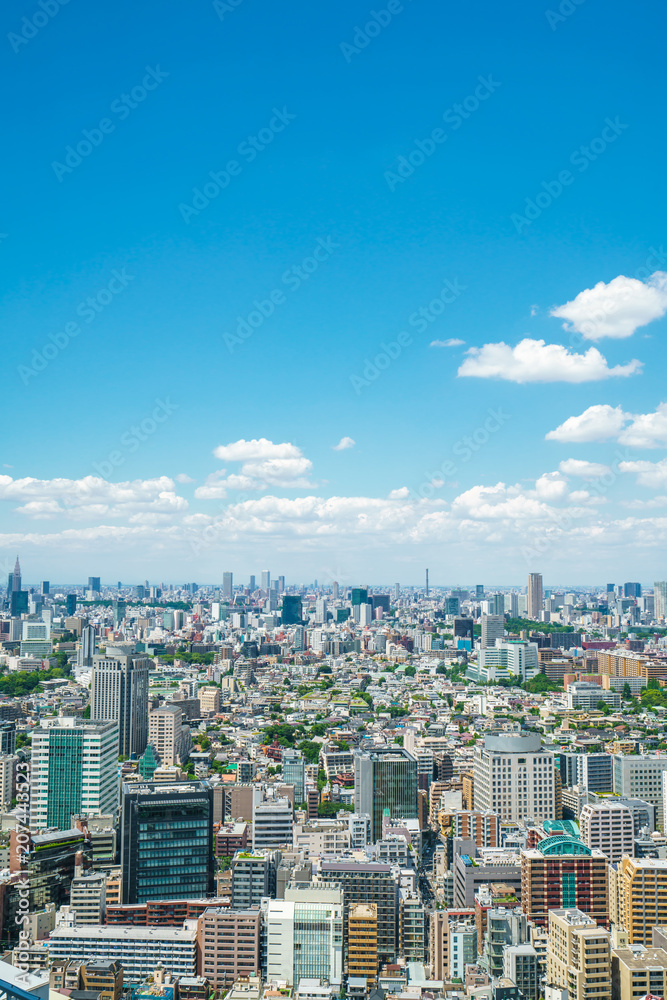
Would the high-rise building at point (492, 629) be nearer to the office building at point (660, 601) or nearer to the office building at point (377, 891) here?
the office building at point (660, 601)

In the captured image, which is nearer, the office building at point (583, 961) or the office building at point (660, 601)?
the office building at point (583, 961)

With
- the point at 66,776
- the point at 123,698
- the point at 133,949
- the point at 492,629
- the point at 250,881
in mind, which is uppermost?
the point at 492,629

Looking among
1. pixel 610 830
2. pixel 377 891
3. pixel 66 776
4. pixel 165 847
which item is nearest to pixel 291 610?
pixel 66 776

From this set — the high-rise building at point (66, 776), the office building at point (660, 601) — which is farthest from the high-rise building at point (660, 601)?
the high-rise building at point (66, 776)

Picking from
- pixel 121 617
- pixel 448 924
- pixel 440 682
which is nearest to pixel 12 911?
pixel 448 924

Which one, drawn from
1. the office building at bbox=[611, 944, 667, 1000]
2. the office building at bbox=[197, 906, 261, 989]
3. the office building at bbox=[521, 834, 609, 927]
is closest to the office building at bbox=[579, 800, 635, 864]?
the office building at bbox=[521, 834, 609, 927]

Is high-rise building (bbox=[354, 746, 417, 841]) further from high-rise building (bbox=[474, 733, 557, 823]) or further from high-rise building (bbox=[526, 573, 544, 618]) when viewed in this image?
high-rise building (bbox=[526, 573, 544, 618])

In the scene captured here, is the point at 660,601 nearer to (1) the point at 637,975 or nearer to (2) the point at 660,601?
(2) the point at 660,601
